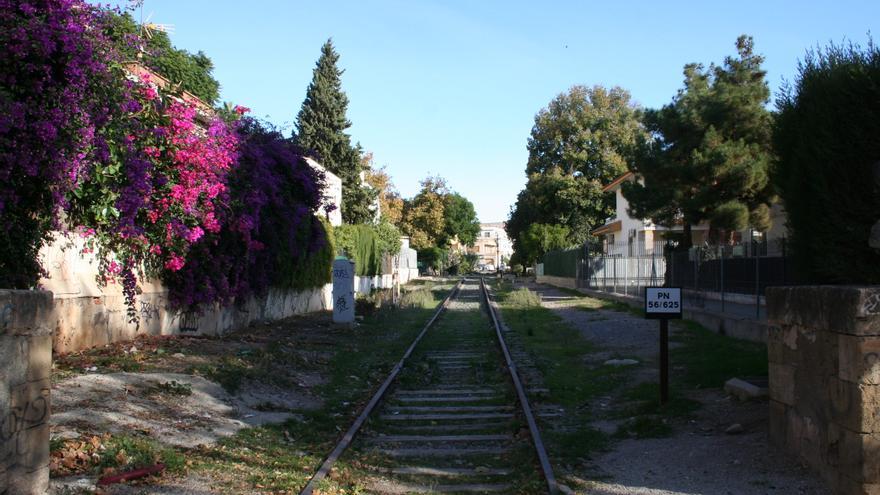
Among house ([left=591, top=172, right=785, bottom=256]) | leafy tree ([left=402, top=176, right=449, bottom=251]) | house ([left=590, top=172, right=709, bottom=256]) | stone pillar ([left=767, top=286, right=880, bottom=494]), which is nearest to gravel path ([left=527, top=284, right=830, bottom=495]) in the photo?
stone pillar ([left=767, top=286, right=880, bottom=494])

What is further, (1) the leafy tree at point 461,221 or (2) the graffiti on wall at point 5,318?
(1) the leafy tree at point 461,221

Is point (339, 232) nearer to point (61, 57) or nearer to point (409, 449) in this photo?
point (61, 57)

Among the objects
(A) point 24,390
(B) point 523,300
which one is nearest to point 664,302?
(A) point 24,390

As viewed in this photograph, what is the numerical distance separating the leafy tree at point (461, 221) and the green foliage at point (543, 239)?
34971 mm

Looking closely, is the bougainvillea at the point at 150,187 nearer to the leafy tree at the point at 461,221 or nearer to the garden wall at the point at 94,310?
the garden wall at the point at 94,310

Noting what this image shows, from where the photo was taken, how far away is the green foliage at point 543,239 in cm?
6256

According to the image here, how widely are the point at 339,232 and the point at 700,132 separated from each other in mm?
14878

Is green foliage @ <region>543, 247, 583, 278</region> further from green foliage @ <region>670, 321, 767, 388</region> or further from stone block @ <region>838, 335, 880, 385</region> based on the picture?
stone block @ <region>838, 335, 880, 385</region>

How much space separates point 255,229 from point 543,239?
4889 cm

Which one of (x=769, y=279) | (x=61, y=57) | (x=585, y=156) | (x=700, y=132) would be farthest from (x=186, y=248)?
(x=585, y=156)

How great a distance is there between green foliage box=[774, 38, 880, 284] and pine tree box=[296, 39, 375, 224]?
43.1m

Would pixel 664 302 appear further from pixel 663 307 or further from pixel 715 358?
pixel 715 358

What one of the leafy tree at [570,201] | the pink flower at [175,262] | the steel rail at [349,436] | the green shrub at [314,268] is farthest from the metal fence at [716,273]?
the leafy tree at [570,201]

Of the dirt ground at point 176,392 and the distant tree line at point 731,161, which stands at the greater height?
the distant tree line at point 731,161
